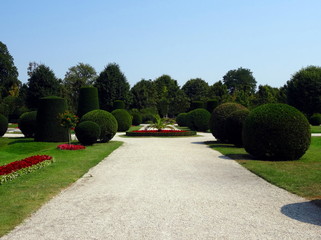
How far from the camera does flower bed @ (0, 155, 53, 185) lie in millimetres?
9374

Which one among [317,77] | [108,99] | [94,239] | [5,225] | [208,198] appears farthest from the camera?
[108,99]

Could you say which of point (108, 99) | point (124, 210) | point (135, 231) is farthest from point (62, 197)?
point (108, 99)

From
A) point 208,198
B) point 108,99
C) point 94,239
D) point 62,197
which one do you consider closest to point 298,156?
point 208,198

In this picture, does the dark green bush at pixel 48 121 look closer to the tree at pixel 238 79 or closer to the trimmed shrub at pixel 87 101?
the trimmed shrub at pixel 87 101

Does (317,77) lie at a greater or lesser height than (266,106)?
greater

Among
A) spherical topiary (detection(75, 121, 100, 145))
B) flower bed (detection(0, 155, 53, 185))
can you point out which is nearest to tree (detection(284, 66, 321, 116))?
spherical topiary (detection(75, 121, 100, 145))

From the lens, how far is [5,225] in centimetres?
524

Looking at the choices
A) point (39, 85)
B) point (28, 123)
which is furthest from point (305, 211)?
point (39, 85)

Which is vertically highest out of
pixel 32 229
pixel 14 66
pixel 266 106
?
pixel 14 66

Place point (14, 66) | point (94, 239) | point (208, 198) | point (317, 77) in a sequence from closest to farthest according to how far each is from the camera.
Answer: point (94, 239), point (208, 198), point (317, 77), point (14, 66)

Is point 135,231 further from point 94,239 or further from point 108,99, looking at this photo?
point 108,99

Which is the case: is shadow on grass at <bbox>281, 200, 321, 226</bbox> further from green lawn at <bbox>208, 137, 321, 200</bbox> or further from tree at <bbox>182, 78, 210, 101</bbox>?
tree at <bbox>182, 78, 210, 101</bbox>

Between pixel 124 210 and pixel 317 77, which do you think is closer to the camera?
pixel 124 210

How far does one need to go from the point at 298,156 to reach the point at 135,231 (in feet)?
32.8
